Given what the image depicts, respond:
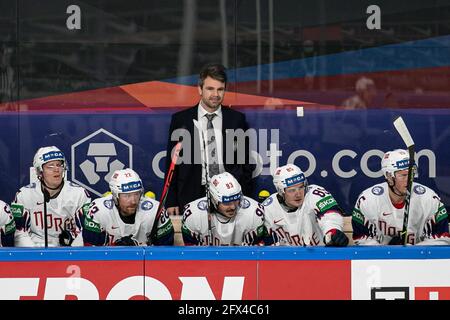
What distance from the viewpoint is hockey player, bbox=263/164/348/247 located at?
27.5 feet

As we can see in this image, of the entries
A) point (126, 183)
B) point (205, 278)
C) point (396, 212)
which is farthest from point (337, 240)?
point (126, 183)

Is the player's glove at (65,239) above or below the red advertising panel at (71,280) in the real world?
above

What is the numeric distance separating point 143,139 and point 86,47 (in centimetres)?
83

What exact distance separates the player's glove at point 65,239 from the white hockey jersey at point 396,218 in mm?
2037

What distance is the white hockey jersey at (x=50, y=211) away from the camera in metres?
8.77

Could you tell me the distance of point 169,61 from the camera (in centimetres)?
920

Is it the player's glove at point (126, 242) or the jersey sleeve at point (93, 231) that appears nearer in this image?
the player's glove at point (126, 242)

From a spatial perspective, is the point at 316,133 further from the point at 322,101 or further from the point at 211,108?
the point at 211,108

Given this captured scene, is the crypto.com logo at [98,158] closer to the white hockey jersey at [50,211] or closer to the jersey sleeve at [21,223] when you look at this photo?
the white hockey jersey at [50,211]

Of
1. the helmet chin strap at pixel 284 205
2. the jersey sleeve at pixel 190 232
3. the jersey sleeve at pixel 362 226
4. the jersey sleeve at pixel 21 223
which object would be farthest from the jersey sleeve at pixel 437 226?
the jersey sleeve at pixel 21 223

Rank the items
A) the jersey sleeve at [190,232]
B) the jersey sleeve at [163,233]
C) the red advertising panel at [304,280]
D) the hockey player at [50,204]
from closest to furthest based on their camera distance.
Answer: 1. the red advertising panel at [304,280]
2. the jersey sleeve at [163,233]
3. the jersey sleeve at [190,232]
4. the hockey player at [50,204]

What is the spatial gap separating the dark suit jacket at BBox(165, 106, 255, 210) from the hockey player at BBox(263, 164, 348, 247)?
1.69ft
